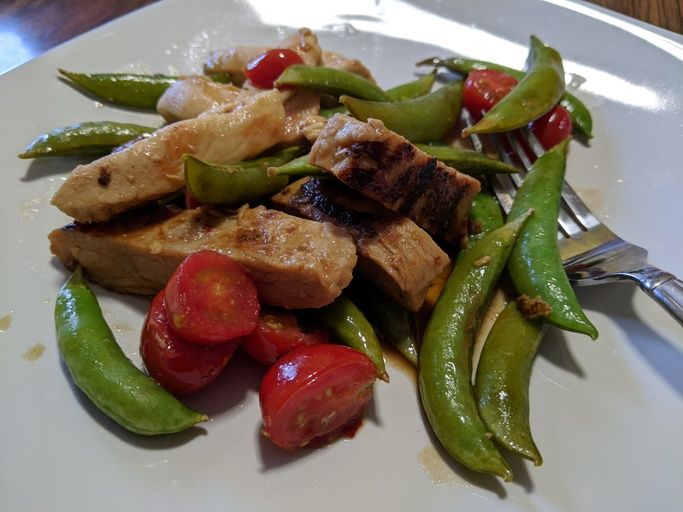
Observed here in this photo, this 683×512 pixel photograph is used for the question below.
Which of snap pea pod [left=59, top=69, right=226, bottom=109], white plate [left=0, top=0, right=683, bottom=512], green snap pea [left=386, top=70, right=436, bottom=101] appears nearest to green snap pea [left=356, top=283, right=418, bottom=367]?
white plate [left=0, top=0, right=683, bottom=512]

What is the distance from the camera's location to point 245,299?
7.57 feet

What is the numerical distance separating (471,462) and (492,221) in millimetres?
1410

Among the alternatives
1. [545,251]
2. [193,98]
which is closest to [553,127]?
[545,251]

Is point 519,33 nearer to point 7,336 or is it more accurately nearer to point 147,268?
point 147,268

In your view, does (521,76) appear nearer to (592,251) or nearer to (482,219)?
(482,219)

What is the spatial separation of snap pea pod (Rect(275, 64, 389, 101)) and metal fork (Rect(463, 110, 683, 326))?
3.12 feet

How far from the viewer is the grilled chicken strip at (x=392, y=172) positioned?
89.1 inches

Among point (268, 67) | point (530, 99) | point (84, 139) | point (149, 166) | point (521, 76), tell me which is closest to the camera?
Answer: point (149, 166)

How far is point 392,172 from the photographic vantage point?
7.77 feet

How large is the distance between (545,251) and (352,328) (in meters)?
1.03

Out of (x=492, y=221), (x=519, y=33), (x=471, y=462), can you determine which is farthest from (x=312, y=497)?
(x=519, y=33)

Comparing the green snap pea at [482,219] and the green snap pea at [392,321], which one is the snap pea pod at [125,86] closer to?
the green snap pea at [392,321]

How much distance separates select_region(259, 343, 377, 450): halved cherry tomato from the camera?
6.71 ft

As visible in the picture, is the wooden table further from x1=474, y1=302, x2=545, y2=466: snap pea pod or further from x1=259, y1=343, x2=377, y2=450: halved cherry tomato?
x1=259, y1=343, x2=377, y2=450: halved cherry tomato
